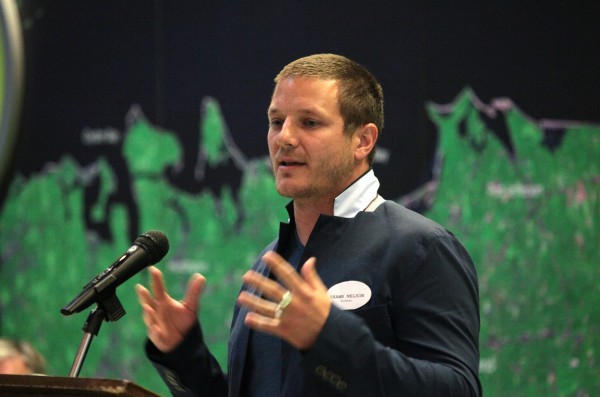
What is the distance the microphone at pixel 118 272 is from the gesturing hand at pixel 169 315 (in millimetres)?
80

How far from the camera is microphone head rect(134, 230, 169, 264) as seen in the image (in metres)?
2.03

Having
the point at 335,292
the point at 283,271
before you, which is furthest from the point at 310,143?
the point at 283,271

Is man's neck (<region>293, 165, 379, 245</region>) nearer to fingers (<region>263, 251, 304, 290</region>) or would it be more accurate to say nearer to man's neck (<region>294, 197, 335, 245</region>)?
man's neck (<region>294, 197, 335, 245</region>)

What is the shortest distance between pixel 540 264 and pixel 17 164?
2462mm

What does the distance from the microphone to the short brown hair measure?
50 cm

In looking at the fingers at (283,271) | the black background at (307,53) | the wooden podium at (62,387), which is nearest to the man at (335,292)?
the fingers at (283,271)

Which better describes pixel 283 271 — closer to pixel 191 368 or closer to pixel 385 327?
pixel 385 327

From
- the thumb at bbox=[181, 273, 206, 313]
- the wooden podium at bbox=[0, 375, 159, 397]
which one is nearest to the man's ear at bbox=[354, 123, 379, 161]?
the thumb at bbox=[181, 273, 206, 313]

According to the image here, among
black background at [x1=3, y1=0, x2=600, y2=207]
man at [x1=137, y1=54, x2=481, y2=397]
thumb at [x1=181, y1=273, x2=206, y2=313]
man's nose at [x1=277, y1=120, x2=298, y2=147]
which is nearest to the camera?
man at [x1=137, y1=54, x2=481, y2=397]

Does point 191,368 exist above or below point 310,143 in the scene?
below

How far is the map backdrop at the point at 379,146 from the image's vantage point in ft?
13.4

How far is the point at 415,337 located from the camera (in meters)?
1.89

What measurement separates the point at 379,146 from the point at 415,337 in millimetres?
2235

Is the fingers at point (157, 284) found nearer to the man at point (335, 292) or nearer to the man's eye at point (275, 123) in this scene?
the man at point (335, 292)
